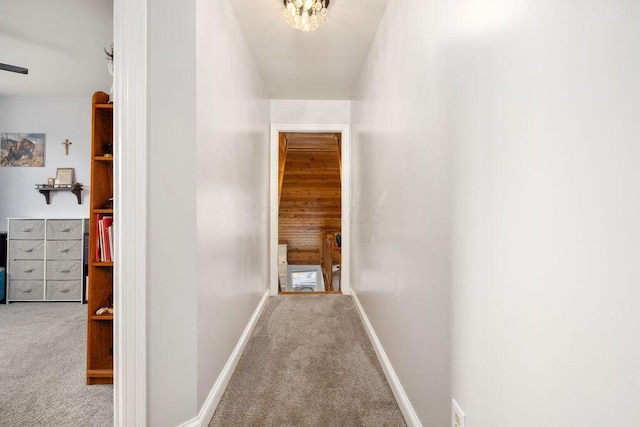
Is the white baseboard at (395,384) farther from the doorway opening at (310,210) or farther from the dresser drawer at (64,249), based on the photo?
the dresser drawer at (64,249)

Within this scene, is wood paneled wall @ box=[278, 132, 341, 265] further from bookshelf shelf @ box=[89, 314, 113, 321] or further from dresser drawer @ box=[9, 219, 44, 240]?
bookshelf shelf @ box=[89, 314, 113, 321]

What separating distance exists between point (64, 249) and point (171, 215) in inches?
128

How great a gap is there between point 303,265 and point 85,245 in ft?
17.3

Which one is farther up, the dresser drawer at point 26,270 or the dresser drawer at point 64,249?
the dresser drawer at point 64,249

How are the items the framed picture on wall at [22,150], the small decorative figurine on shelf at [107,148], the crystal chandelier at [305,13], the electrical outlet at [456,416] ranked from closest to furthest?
the electrical outlet at [456,416] → the crystal chandelier at [305,13] → the small decorative figurine on shelf at [107,148] → the framed picture on wall at [22,150]

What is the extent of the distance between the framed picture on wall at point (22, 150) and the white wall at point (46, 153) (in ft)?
0.18

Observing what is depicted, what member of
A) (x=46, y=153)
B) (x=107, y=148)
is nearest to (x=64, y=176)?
(x=46, y=153)

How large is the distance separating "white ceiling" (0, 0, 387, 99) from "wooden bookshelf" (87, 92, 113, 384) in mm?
977

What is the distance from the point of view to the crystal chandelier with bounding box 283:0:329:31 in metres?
1.82

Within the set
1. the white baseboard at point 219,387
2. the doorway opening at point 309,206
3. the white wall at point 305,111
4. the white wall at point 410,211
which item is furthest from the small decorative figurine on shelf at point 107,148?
the white wall at point 305,111

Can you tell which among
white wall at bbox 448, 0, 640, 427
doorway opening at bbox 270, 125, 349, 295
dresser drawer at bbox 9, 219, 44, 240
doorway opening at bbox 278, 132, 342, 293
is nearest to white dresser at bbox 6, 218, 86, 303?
dresser drawer at bbox 9, 219, 44, 240

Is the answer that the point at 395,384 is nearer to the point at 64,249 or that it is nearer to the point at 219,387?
the point at 219,387

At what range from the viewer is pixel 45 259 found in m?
3.59

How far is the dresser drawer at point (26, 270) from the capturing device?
11.8 feet
